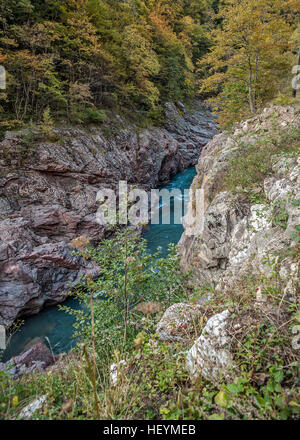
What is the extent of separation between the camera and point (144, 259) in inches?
173

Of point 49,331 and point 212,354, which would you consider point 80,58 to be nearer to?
point 49,331

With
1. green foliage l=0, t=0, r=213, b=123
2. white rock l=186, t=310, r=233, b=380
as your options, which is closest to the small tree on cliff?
green foliage l=0, t=0, r=213, b=123

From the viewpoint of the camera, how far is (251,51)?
934cm

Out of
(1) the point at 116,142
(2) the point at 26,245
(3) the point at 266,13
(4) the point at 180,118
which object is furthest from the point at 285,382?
(4) the point at 180,118

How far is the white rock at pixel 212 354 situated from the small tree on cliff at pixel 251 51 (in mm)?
10960

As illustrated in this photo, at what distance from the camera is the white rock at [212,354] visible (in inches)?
77.7

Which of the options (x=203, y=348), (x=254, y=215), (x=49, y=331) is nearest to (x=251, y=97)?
(x=254, y=215)

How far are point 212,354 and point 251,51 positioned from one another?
11570 millimetres

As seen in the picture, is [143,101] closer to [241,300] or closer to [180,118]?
[180,118]

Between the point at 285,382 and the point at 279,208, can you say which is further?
the point at 279,208

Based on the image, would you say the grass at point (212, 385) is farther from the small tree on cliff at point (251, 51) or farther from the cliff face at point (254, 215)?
the small tree on cliff at point (251, 51)

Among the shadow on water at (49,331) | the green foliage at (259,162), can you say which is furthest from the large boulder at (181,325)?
the shadow on water at (49,331)

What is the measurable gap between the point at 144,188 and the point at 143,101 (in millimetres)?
8352

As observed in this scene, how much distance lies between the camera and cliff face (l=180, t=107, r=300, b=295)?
10.7ft
